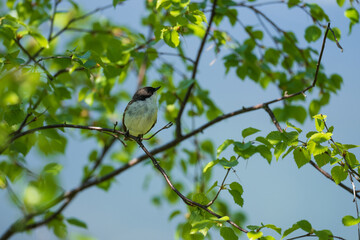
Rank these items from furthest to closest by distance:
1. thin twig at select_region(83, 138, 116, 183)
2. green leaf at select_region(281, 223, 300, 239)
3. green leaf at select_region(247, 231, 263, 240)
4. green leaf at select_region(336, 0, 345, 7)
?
thin twig at select_region(83, 138, 116, 183)
green leaf at select_region(336, 0, 345, 7)
green leaf at select_region(281, 223, 300, 239)
green leaf at select_region(247, 231, 263, 240)

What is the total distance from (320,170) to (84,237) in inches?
63.3

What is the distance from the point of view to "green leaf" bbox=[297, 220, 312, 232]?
2.20 metres

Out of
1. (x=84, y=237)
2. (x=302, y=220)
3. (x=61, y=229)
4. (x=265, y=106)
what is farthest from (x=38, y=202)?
(x=61, y=229)

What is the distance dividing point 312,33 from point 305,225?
234 cm

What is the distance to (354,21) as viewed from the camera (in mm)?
3758

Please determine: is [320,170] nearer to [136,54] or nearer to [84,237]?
[84,237]

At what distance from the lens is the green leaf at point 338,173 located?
238cm

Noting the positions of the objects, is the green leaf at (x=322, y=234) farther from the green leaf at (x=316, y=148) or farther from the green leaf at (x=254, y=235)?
the green leaf at (x=316, y=148)

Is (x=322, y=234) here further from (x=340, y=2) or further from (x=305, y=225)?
(x=340, y=2)

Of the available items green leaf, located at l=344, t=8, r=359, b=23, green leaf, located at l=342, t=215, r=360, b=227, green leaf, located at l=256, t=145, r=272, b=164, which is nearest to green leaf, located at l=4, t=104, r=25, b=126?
green leaf, located at l=256, t=145, r=272, b=164

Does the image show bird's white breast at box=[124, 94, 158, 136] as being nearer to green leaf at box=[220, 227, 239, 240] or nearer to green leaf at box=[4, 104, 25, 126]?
green leaf at box=[4, 104, 25, 126]

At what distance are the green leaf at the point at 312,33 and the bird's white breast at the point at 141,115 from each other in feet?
5.70

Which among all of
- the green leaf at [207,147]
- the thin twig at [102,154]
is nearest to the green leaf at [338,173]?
the green leaf at [207,147]

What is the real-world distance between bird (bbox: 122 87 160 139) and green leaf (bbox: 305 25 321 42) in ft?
5.59
